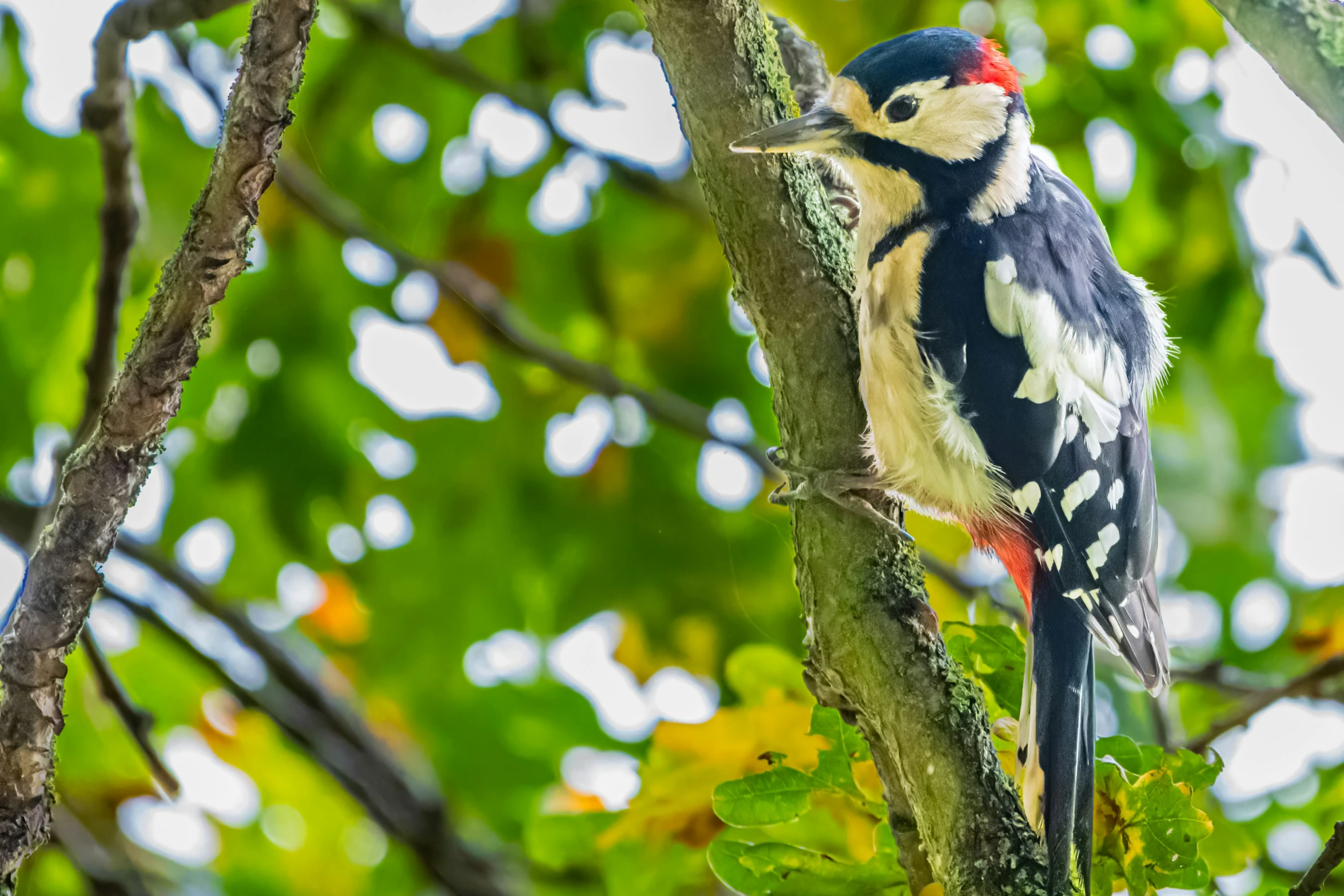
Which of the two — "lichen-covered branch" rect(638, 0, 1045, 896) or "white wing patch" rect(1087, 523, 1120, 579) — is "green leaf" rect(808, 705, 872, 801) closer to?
"lichen-covered branch" rect(638, 0, 1045, 896)

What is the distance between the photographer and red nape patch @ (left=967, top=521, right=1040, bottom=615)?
170cm

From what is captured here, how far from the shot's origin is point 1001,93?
174 cm

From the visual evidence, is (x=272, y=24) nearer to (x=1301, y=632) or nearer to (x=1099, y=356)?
(x=1099, y=356)

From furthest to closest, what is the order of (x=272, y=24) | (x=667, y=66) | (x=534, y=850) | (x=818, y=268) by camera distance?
1. (x=534, y=850)
2. (x=818, y=268)
3. (x=667, y=66)
4. (x=272, y=24)

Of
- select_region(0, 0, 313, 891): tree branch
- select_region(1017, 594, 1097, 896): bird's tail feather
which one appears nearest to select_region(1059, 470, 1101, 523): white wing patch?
select_region(1017, 594, 1097, 896): bird's tail feather

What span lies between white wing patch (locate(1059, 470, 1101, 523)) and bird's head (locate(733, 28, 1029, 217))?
0.40 metres

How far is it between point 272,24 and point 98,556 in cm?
46

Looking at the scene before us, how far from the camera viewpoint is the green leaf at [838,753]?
1.43 m

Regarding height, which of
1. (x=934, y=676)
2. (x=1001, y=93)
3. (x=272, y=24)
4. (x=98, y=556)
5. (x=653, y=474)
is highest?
(x=653, y=474)

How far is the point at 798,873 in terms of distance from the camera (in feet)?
4.57

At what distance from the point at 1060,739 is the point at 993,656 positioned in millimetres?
209

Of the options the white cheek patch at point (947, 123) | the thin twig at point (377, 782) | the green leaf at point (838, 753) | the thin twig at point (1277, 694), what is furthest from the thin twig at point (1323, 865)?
the thin twig at point (377, 782)

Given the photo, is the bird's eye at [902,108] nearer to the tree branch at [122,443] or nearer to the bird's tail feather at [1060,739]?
the bird's tail feather at [1060,739]

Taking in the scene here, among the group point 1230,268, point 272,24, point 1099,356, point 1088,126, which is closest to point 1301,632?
point 1230,268
